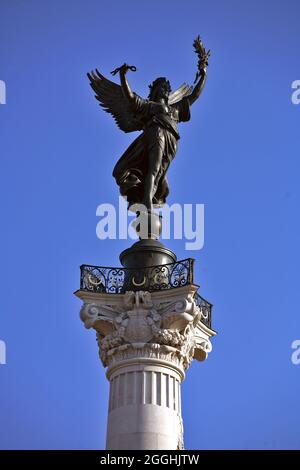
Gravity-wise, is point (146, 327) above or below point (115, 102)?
below

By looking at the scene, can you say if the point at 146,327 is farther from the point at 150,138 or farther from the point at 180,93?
the point at 180,93

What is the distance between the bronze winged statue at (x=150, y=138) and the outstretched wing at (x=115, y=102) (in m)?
0.03

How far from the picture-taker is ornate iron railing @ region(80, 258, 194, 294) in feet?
81.0

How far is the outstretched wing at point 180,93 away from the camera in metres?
29.5

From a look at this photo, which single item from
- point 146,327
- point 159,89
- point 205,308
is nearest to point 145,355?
point 146,327

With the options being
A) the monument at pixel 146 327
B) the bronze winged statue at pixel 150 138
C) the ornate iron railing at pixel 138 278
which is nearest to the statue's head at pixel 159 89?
the bronze winged statue at pixel 150 138

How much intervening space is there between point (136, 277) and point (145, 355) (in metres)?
2.38

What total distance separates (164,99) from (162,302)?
7.28 m

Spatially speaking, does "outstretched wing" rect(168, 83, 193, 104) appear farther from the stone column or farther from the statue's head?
the stone column

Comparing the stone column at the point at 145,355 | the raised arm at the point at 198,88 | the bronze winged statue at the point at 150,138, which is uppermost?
the raised arm at the point at 198,88

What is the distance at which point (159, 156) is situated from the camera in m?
27.9

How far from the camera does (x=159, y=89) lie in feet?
94.6

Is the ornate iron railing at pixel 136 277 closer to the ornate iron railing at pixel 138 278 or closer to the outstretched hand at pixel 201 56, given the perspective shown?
the ornate iron railing at pixel 138 278

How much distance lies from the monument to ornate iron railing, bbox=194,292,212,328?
0.03 meters
